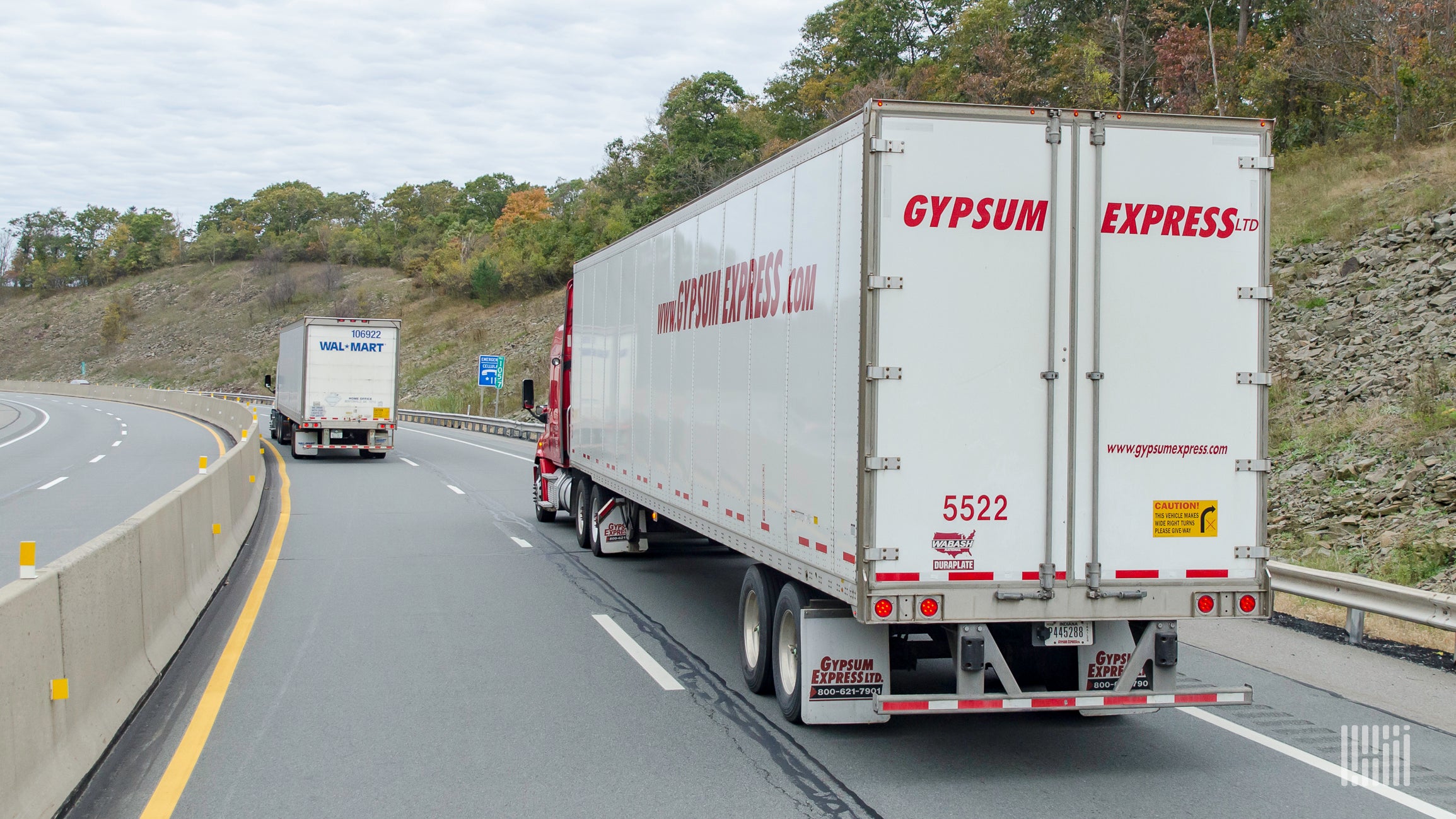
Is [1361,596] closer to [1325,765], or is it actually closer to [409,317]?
A: [1325,765]

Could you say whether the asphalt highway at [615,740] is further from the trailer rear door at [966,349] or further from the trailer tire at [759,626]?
the trailer rear door at [966,349]

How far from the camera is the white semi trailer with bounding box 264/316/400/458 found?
30.3 metres

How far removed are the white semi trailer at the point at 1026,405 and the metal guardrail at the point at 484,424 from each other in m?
32.9

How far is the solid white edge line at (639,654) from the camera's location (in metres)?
8.07

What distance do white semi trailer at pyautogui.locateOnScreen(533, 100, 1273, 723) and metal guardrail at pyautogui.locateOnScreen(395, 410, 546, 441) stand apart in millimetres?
32908

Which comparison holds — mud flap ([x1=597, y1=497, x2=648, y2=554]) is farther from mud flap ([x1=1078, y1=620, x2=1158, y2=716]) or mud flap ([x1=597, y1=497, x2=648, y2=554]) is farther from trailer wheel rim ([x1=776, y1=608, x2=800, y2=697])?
mud flap ([x1=1078, y1=620, x2=1158, y2=716])

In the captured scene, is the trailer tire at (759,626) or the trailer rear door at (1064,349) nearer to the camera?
the trailer rear door at (1064,349)

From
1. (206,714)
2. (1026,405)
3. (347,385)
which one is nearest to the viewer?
(1026,405)

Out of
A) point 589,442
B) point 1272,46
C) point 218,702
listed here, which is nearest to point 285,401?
point 589,442

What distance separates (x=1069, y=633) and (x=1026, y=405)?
→ 130cm

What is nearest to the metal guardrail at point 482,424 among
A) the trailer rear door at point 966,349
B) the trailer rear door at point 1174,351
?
the trailer rear door at point 966,349

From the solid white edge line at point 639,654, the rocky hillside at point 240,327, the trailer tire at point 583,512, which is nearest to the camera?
the solid white edge line at point 639,654

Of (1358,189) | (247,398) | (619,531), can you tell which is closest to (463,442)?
(619,531)

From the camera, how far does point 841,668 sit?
6523 mm
